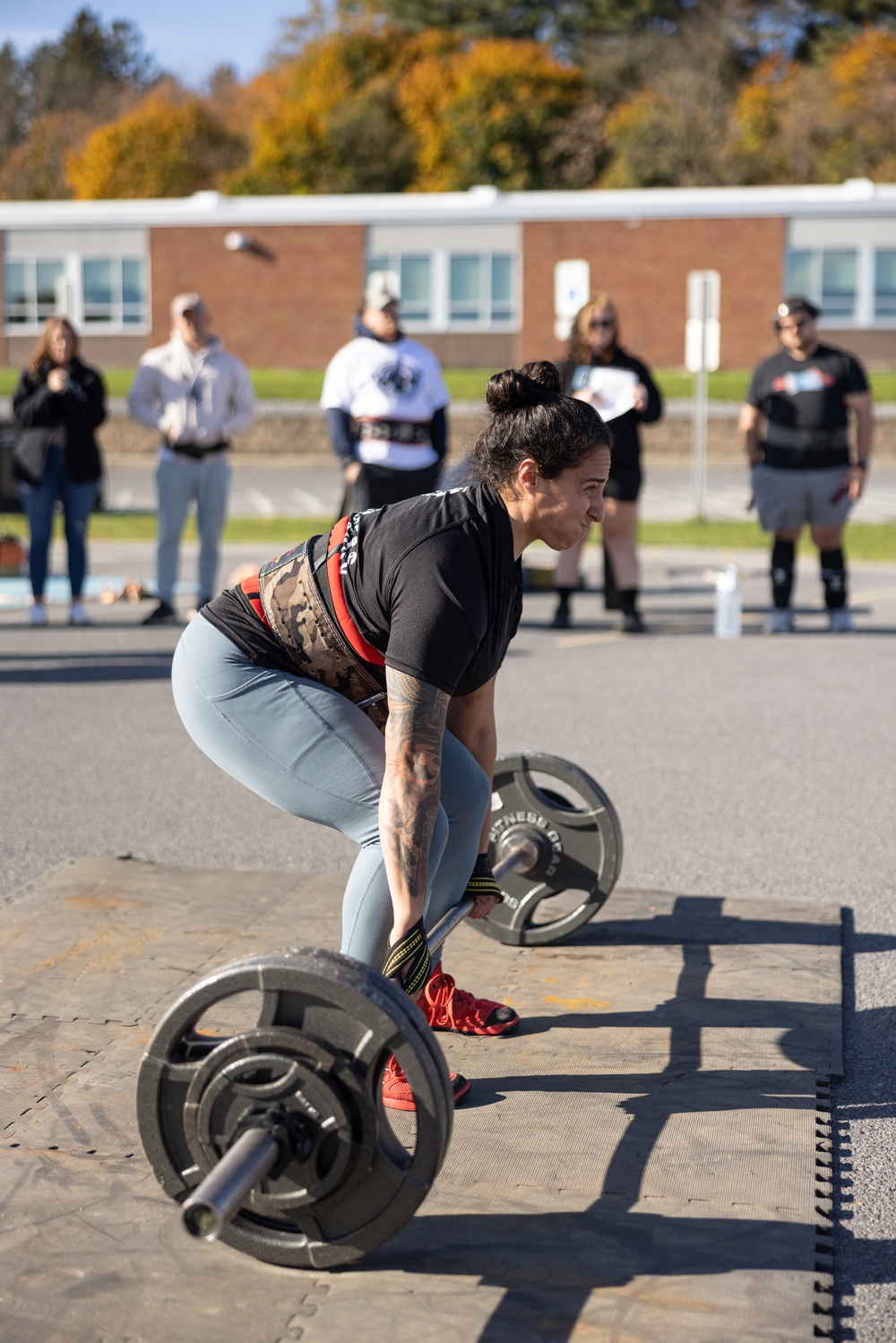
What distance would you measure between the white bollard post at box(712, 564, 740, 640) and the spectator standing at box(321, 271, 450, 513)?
2.22 m

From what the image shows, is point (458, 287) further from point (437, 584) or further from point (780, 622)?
point (437, 584)

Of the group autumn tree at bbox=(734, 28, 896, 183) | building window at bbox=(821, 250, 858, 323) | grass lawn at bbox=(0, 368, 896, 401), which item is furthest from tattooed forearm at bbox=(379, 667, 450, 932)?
autumn tree at bbox=(734, 28, 896, 183)

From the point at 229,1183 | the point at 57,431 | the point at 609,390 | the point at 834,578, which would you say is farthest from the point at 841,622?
the point at 229,1183

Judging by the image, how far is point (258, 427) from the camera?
27469 mm

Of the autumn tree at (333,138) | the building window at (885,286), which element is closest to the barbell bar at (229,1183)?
the building window at (885,286)

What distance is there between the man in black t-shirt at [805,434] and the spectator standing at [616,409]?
0.69 m

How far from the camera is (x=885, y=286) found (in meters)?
35.2

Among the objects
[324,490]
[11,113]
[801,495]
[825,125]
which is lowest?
[324,490]

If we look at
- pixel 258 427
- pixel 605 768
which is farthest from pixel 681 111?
pixel 605 768

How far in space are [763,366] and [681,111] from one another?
114ft

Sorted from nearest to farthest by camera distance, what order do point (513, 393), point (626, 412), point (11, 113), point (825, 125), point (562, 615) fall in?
point (513, 393) < point (626, 412) < point (562, 615) < point (825, 125) < point (11, 113)

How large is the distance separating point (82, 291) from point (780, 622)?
31734 millimetres

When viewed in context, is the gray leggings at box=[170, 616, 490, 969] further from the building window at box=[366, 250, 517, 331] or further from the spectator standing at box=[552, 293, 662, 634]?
the building window at box=[366, 250, 517, 331]

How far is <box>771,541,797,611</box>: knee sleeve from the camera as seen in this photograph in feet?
31.6
